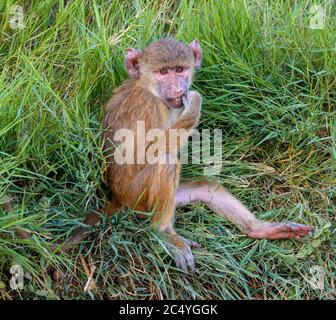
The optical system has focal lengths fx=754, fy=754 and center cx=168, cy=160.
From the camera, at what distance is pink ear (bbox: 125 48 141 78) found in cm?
443

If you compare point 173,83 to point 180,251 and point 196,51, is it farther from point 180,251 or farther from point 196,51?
point 180,251

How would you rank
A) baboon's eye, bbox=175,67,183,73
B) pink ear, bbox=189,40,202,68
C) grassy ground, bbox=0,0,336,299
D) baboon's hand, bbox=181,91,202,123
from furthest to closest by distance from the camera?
pink ear, bbox=189,40,202,68 → baboon's eye, bbox=175,67,183,73 → baboon's hand, bbox=181,91,202,123 → grassy ground, bbox=0,0,336,299

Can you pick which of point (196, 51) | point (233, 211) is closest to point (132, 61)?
point (196, 51)

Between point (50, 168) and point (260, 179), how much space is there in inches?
52.5

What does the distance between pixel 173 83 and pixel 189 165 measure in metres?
0.62

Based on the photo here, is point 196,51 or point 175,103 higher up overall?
point 196,51

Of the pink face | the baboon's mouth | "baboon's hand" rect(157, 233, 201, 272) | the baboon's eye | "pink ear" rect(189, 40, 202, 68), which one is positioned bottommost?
"baboon's hand" rect(157, 233, 201, 272)

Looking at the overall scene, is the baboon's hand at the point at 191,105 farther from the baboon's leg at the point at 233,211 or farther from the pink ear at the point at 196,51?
the baboon's leg at the point at 233,211

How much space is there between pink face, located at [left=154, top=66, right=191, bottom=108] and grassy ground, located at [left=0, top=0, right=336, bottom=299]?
0.43 metres

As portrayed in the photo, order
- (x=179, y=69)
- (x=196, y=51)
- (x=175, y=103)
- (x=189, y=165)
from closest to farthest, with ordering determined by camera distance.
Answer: (x=175, y=103)
(x=179, y=69)
(x=196, y=51)
(x=189, y=165)

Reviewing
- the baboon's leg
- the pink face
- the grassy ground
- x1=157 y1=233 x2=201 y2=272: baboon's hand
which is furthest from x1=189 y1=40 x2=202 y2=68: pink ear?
x1=157 y1=233 x2=201 y2=272: baboon's hand

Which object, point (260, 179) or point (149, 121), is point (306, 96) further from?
point (149, 121)

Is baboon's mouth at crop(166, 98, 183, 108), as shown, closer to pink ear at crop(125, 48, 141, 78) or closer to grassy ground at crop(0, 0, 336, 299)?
pink ear at crop(125, 48, 141, 78)

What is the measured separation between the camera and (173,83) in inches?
Result: 170
